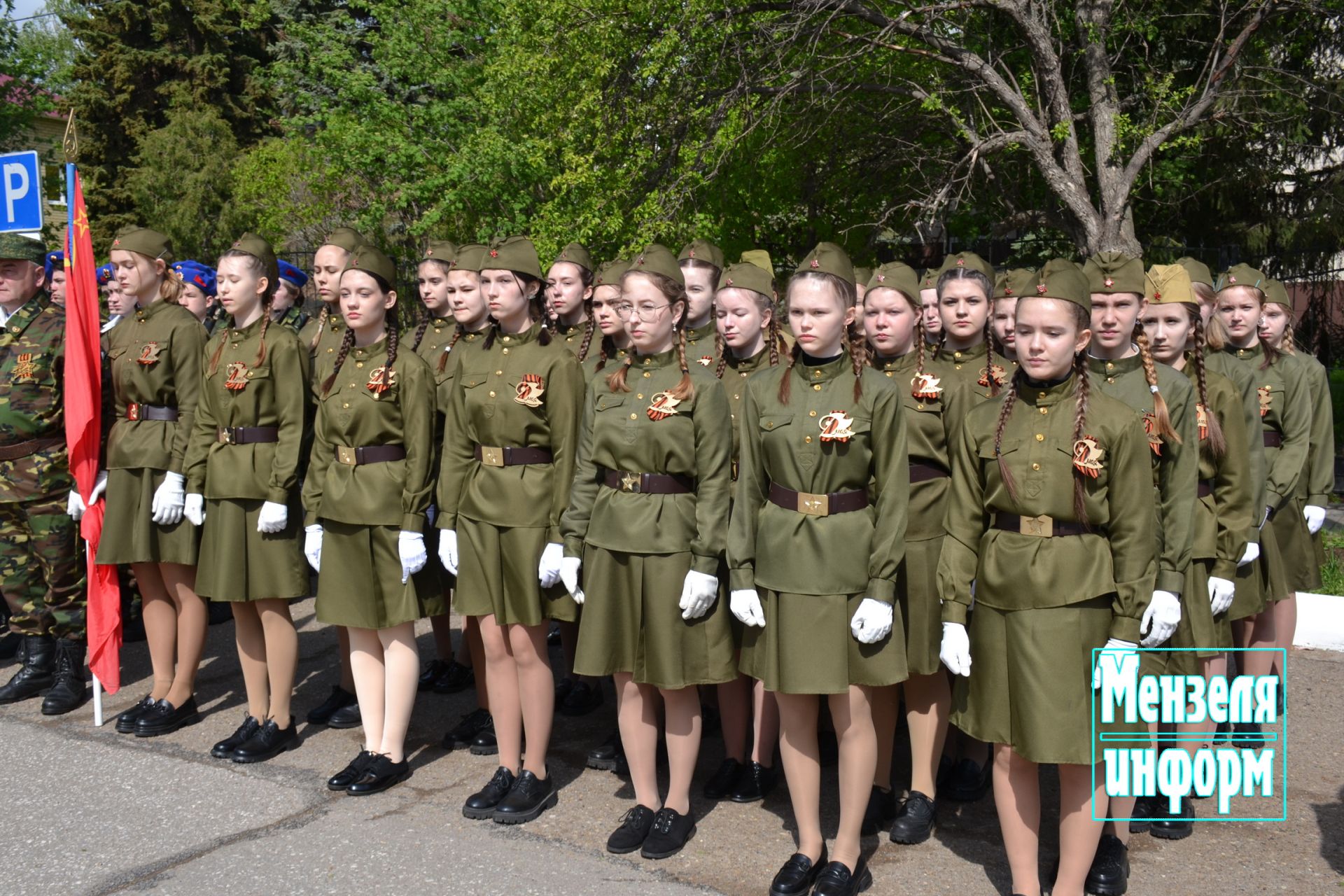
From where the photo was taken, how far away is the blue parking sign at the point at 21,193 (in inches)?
266

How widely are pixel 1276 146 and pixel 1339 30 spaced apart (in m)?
1.55

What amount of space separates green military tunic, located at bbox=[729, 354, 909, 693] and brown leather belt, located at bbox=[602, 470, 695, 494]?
0.40 m

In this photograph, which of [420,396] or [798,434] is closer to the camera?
[798,434]

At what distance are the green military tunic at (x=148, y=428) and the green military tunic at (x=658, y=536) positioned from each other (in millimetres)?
2487

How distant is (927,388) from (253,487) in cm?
297

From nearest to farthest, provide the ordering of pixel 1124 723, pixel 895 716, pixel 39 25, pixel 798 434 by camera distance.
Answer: pixel 1124 723 → pixel 798 434 → pixel 895 716 → pixel 39 25

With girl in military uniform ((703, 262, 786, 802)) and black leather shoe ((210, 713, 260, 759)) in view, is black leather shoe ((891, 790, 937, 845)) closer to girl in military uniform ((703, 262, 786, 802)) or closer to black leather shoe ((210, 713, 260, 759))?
girl in military uniform ((703, 262, 786, 802))

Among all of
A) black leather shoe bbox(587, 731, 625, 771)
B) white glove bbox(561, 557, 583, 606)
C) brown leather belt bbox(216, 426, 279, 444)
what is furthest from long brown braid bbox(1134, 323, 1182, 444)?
brown leather belt bbox(216, 426, 279, 444)

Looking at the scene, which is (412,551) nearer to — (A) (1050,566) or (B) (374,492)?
(B) (374,492)

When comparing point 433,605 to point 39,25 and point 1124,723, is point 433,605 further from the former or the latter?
point 39,25

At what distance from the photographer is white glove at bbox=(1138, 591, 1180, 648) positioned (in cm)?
381

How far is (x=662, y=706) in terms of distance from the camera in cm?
508

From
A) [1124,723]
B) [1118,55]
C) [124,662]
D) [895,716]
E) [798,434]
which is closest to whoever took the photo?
[1124,723]

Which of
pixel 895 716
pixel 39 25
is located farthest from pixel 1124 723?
pixel 39 25
